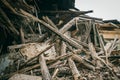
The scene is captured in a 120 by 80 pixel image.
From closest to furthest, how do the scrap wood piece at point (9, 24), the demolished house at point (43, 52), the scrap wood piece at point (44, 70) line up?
the scrap wood piece at point (44, 70) < the demolished house at point (43, 52) < the scrap wood piece at point (9, 24)

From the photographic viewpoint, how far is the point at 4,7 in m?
6.70

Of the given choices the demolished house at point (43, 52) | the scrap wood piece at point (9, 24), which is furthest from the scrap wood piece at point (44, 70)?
the scrap wood piece at point (9, 24)

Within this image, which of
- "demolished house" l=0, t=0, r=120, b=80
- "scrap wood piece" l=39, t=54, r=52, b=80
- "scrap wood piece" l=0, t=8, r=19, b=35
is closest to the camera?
"scrap wood piece" l=39, t=54, r=52, b=80

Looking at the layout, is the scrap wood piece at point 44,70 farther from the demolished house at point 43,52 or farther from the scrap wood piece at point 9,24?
the scrap wood piece at point 9,24

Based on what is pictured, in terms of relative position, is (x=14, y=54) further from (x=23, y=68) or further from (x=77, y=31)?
(x=77, y=31)

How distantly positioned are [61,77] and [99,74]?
3.36ft

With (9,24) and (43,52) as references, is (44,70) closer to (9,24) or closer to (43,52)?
(43,52)

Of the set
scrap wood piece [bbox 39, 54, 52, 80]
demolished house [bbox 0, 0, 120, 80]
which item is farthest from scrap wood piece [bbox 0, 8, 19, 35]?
scrap wood piece [bbox 39, 54, 52, 80]

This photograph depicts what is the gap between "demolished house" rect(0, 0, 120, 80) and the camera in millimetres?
5574

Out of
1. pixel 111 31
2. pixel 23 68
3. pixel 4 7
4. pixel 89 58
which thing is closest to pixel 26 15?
pixel 4 7

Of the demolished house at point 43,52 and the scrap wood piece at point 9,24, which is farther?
the scrap wood piece at point 9,24

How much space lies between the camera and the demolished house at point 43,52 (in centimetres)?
557

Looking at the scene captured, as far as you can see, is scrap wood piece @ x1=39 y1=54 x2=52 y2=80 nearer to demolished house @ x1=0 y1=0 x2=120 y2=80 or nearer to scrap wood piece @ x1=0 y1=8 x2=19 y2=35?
demolished house @ x1=0 y1=0 x2=120 y2=80

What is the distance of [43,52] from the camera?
5.67 metres
